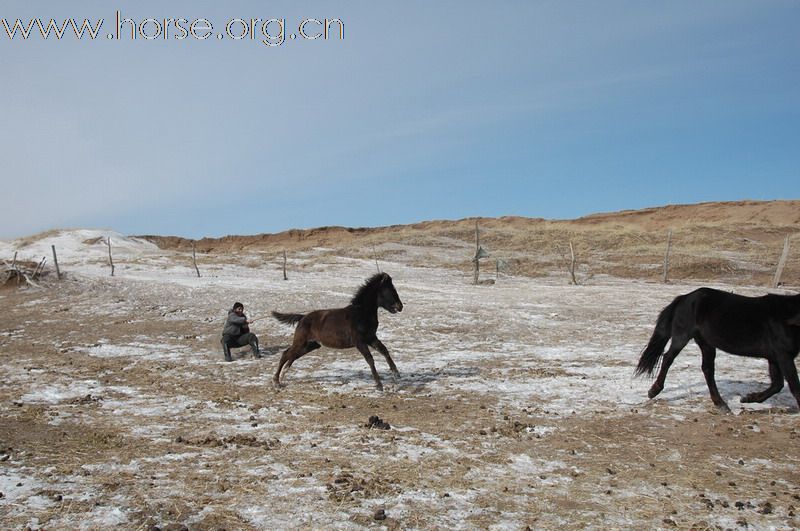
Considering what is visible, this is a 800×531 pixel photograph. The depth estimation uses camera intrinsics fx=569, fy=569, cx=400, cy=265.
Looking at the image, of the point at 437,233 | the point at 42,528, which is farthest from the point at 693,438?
the point at 437,233

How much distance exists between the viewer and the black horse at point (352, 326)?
34.5 ft

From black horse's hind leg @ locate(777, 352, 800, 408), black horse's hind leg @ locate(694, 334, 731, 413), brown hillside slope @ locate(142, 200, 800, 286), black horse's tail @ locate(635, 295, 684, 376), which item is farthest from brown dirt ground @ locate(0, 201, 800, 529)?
brown hillside slope @ locate(142, 200, 800, 286)

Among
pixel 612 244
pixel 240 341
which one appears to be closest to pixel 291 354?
pixel 240 341

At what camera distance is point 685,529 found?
4738 millimetres

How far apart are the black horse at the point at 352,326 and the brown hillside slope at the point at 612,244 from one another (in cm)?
2762

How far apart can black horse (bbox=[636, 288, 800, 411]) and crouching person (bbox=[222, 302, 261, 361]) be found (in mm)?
8898

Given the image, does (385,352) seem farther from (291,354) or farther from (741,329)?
(741,329)

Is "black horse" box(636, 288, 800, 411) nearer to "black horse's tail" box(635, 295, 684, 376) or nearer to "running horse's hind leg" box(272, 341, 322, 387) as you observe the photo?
"black horse's tail" box(635, 295, 684, 376)

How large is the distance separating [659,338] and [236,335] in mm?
9307

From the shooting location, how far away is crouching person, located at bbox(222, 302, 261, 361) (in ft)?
44.5

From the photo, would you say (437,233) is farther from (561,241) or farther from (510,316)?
(510,316)

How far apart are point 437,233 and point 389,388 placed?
47437 millimetres

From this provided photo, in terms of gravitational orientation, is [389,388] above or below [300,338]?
below

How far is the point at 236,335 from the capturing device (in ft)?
44.8
